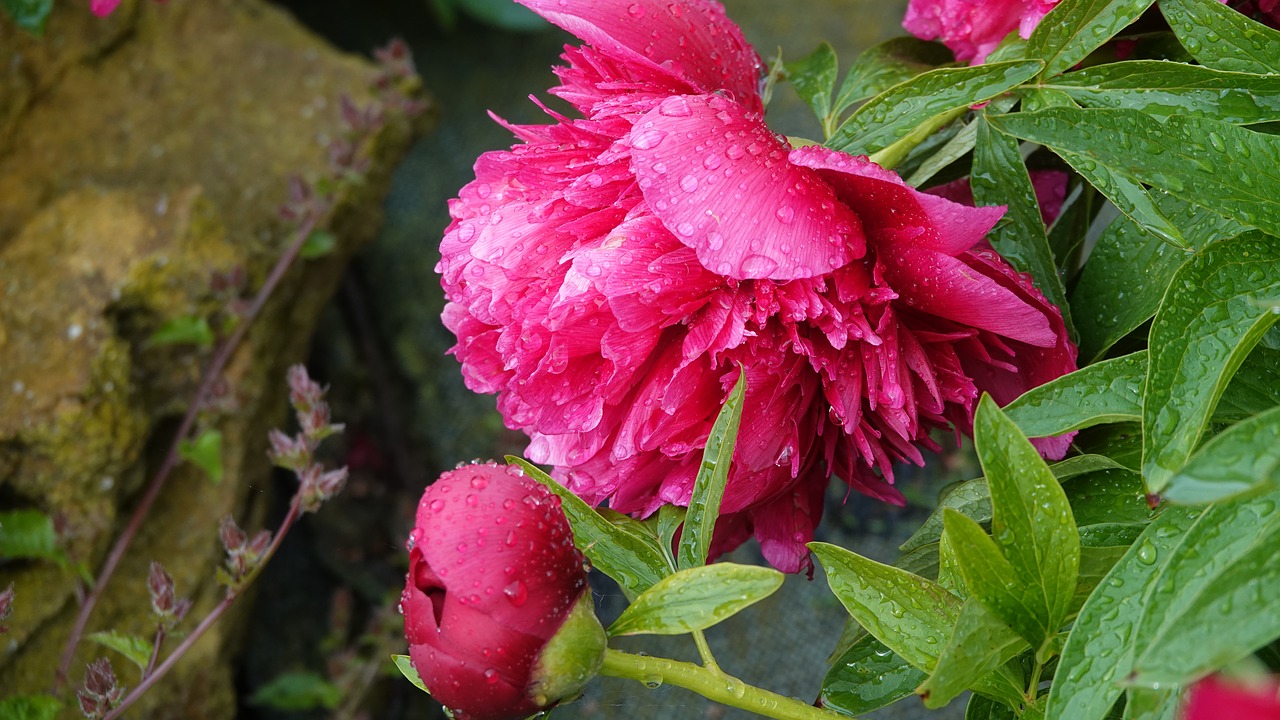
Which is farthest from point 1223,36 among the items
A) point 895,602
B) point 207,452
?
point 207,452

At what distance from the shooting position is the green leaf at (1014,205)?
43 centimetres

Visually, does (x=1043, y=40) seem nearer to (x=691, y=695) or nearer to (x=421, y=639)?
(x=421, y=639)

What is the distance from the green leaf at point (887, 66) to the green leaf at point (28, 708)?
57 centimetres

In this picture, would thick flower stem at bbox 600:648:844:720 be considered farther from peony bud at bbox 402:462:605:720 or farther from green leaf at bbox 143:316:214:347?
green leaf at bbox 143:316:214:347

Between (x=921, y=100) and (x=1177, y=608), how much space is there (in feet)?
0.73

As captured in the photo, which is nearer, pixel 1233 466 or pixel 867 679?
pixel 1233 466

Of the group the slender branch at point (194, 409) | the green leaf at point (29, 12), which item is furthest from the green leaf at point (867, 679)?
the green leaf at point (29, 12)

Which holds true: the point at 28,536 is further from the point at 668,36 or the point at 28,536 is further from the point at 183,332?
Answer: the point at 668,36

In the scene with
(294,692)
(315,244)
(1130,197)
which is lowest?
(294,692)

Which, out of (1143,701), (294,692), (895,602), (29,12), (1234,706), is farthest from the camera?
(294,692)

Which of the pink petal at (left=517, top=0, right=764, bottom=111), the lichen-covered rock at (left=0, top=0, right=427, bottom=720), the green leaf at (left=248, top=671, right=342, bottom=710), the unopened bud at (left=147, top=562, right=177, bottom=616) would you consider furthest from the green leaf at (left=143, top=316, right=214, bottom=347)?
the pink petal at (left=517, top=0, right=764, bottom=111)

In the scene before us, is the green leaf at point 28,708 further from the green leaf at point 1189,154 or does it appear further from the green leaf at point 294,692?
the green leaf at point 1189,154

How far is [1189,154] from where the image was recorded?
13.5 inches

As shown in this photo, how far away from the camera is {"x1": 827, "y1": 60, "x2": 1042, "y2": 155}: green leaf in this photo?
1.33 ft
